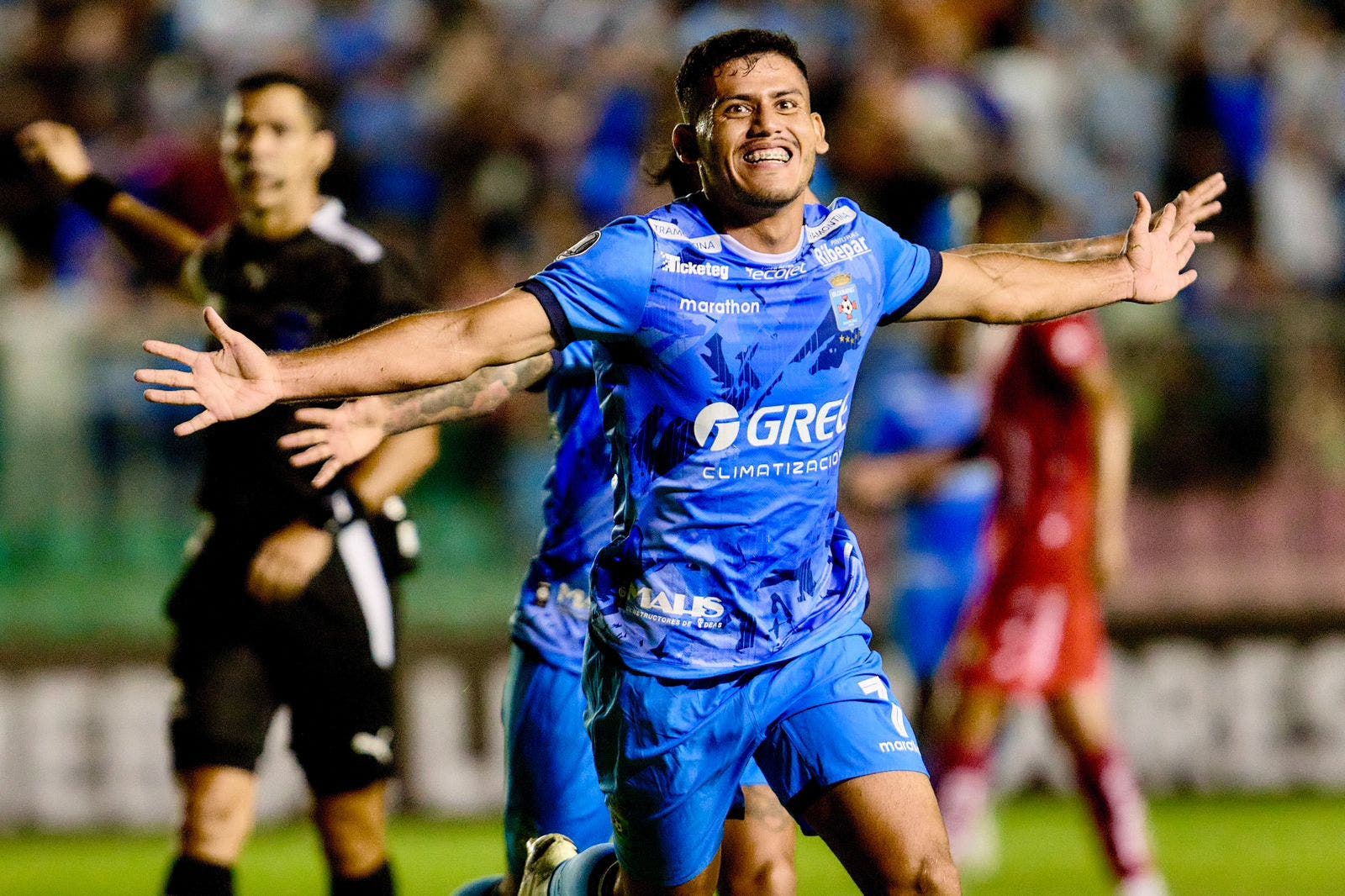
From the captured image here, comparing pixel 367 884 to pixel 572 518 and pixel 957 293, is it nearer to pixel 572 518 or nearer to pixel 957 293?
pixel 572 518

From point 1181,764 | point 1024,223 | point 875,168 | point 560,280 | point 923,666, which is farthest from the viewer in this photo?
point 875,168

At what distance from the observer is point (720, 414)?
4133mm

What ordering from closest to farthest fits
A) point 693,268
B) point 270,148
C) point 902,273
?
point 693,268 < point 902,273 < point 270,148

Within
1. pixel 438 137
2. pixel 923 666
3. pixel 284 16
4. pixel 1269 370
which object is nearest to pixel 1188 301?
pixel 1269 370

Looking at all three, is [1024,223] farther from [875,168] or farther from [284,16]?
[284,16]

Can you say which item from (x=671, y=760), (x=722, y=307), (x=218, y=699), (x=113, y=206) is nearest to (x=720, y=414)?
(x=722, y=307)

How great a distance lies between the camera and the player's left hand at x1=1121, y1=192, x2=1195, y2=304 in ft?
14.9

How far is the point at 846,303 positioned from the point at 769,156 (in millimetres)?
367

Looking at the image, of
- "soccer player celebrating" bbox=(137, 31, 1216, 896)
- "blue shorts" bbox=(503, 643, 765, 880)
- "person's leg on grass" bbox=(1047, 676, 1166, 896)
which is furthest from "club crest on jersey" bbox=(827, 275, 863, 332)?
"person's leg on grass" bbox=(1047, 676, 1166, 896)

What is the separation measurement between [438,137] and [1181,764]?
20.1 ft

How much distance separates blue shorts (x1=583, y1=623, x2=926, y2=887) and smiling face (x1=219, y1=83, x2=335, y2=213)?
6.97 feet

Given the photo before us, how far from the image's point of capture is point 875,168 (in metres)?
11.5

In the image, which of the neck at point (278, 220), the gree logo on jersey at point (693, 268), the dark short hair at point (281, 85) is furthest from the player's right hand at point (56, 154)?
the gree logo on jersey at point (693, 268)

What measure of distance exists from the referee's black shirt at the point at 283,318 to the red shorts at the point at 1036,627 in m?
3.09
